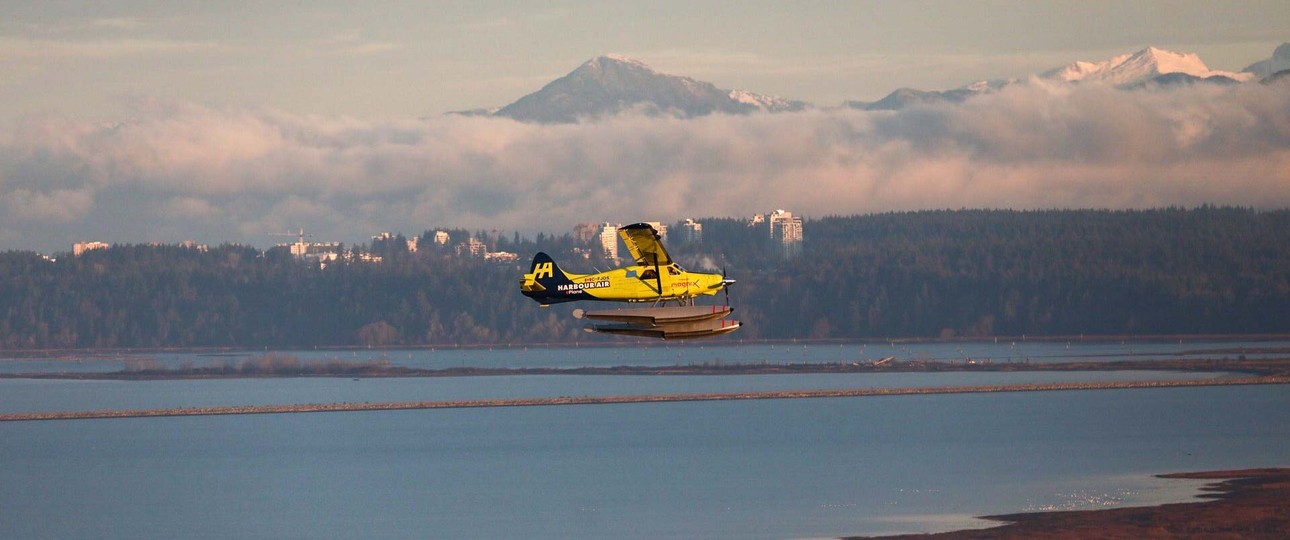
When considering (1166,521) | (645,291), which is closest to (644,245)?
(645,291)

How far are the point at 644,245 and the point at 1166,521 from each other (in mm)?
76689

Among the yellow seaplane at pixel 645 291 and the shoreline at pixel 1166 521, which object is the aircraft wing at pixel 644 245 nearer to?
the yellow seaplane at pixel 645 291

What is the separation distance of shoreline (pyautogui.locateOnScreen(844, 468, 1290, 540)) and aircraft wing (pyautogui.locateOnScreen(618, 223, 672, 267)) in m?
65.0

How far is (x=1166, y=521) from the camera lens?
408 feet

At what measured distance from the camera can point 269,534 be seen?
5664 inches

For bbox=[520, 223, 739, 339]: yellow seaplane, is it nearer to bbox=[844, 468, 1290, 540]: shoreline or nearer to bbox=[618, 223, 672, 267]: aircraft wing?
bbox=[618, 223, 672, 267]: aircraft wing

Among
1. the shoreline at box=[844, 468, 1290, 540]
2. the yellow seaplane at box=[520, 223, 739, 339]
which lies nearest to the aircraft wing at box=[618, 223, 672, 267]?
the yellow seaplane at box=[520, 223, 739, 339]

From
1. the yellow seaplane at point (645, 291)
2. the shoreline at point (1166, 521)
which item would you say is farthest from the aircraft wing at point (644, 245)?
the shoreline at point (1166, 521)

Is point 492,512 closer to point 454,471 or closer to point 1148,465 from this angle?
Answer: point 454,471

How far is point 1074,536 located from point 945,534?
9.27 metres

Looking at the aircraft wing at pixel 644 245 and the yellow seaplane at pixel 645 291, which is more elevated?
the aircraft wing at pixel 644 245

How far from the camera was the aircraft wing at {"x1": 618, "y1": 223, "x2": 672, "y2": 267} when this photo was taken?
→ 58.0 metres

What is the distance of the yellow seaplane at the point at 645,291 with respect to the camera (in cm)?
5841

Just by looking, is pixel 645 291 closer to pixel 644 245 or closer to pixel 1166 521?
Result: pixel 644 245
